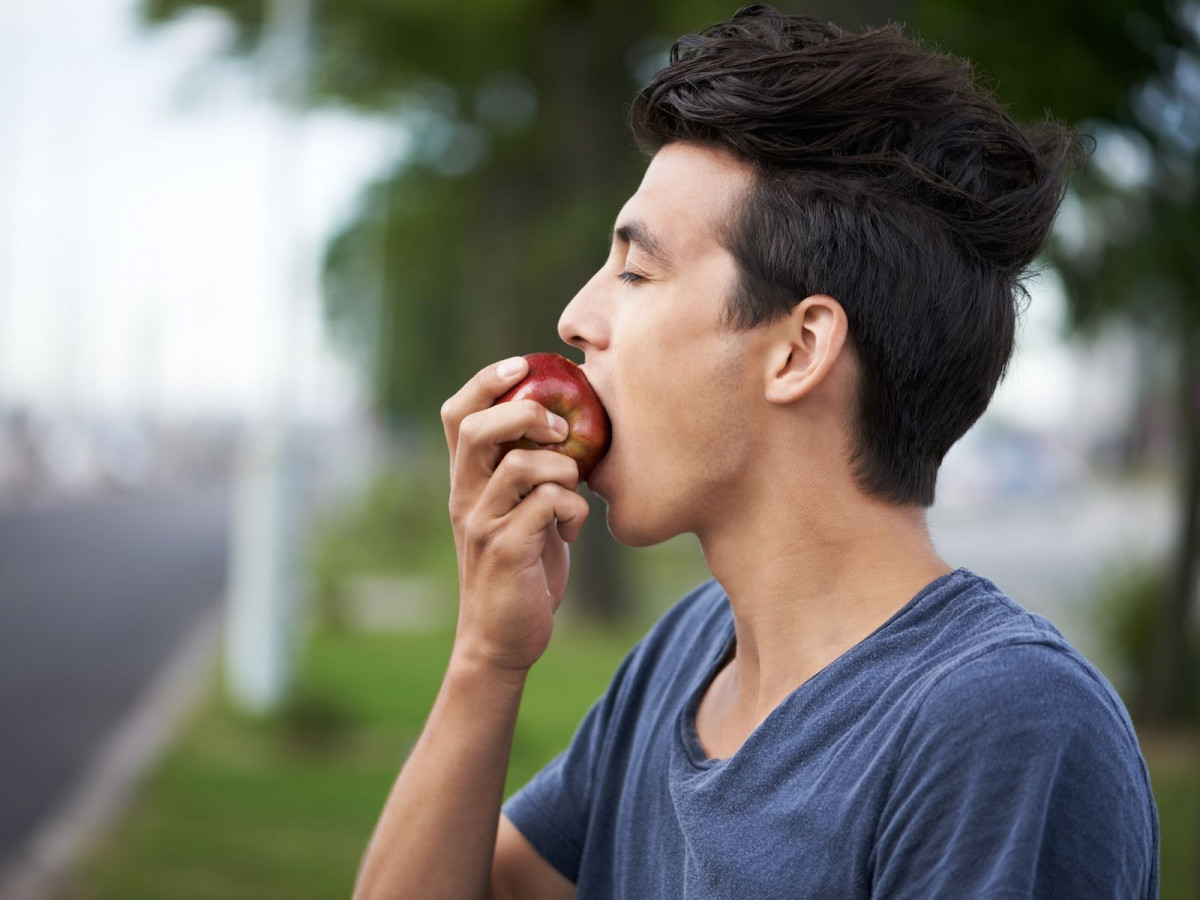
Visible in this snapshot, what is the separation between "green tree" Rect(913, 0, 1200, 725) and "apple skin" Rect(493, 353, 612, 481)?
270cm

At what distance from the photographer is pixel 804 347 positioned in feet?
5.99

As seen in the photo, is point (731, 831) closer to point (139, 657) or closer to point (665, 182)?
point (665, 182)

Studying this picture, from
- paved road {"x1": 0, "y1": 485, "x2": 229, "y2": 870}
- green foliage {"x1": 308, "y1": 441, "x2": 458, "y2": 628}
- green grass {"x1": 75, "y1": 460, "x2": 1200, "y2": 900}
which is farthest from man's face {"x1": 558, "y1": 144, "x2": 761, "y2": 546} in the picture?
green foliage {"x1": 308, "y1": 441, "x2": 458, "y2": 628}

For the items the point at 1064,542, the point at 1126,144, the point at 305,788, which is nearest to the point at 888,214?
the point at 1126,144

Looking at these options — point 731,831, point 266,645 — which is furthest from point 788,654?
point 266,645

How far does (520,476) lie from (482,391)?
0.20 metres

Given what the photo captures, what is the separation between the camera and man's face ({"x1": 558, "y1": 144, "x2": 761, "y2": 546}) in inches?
73.2

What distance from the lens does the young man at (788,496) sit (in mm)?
1514

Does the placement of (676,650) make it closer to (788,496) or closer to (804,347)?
(788,496)

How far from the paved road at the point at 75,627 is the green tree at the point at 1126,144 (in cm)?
567

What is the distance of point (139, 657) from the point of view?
12.0 m

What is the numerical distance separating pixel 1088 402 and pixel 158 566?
1964 inches

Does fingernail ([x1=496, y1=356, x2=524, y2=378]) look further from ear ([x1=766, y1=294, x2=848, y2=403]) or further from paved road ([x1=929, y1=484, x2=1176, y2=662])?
paved road ([x1=929, y1=484, x2=1176, y2=662])

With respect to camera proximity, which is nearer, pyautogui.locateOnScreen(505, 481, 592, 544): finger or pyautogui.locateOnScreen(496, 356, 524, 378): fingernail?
pyautogui.locateOnScreen(505, 481, 592, 544): finger
